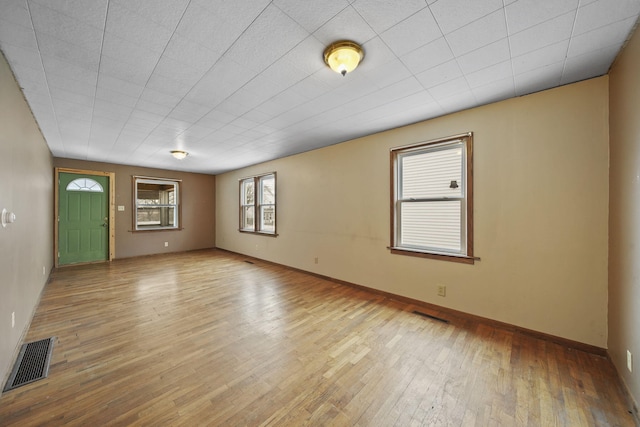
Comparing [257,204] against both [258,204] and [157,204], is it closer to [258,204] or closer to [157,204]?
[258,204]

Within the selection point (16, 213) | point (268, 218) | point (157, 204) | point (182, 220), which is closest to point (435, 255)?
point (268, 218)

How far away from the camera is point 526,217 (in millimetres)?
2506

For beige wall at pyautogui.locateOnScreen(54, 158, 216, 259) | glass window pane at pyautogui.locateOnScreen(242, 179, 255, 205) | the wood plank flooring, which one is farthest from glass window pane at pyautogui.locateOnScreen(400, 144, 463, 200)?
beige wall at pyautogui.locateOnScreen(54, 158, 216, 259)

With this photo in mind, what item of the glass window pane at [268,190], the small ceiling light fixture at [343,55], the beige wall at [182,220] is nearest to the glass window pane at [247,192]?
the glass window pane at [268,190]

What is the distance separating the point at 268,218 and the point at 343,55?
188 inches

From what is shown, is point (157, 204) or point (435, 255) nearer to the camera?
point (435, 255)

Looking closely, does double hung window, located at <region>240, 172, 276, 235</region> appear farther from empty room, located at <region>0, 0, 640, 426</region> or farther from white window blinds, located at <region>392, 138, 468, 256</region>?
white window blinds, located at <region>392, 138, 468, 256</region>

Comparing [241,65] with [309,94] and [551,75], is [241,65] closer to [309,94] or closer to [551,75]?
[309,94]

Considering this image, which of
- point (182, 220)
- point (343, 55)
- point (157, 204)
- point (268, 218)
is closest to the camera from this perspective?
point (343, 55)

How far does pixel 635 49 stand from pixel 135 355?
14.5ft

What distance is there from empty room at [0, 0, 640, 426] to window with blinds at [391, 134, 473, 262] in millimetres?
27

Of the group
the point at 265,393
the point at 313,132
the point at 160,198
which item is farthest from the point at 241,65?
the point at 160,198

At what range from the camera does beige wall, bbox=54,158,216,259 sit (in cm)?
614

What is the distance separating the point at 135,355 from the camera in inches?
84.0
